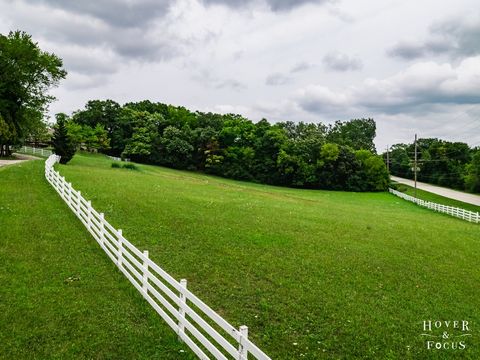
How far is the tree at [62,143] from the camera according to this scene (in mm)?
35438

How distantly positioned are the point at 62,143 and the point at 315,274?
32355mm

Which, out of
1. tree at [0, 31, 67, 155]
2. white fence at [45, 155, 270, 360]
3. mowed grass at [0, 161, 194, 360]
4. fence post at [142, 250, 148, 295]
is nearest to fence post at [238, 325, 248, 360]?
white fence at [45, 155, 270, 360]

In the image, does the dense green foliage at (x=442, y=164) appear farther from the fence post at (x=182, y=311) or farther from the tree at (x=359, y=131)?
the fence post at (x=182, y=311)

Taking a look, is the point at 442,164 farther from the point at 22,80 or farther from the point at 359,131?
the point at 22,80

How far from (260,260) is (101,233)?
4.98 metres

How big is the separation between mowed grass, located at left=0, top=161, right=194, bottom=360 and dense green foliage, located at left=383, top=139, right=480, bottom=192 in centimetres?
7023

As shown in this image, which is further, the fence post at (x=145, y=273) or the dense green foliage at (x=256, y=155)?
the dense green foliage at (x=256, y=155)

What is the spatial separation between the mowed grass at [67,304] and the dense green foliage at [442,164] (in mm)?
70225

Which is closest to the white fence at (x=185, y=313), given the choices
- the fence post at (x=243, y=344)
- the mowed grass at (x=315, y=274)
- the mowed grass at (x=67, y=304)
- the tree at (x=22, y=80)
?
the fence post at (x=243, y=344)

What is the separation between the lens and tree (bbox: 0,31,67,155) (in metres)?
40.8

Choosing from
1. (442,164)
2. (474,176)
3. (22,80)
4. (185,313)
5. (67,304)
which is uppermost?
(22,80)

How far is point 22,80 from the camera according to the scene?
139ft

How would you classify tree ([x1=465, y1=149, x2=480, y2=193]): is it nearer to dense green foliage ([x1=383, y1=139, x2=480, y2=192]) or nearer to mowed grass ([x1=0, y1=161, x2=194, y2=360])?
dense green foliage ([x1=383, y1=139, x2=480, y2=192])

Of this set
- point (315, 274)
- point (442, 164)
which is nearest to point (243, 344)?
point (315, 274)
